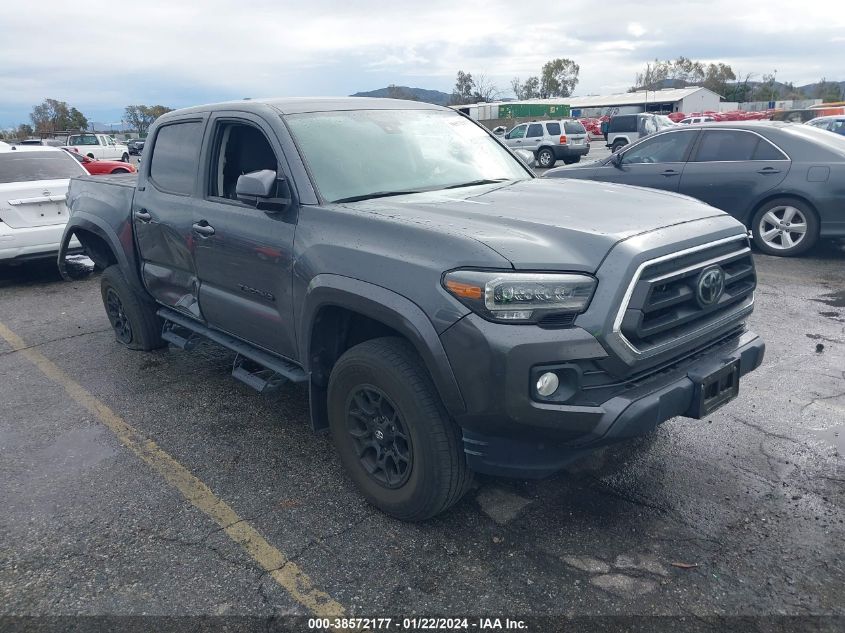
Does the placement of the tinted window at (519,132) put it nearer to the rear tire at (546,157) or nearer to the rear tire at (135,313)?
the rear tire at (546,157)

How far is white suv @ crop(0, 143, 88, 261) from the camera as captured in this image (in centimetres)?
814

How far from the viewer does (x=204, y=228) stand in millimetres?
4086

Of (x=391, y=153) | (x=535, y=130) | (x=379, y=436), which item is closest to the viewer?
(x=379, y=436)

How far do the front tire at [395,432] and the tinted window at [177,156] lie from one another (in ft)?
6.64

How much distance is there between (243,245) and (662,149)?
23.2 feet

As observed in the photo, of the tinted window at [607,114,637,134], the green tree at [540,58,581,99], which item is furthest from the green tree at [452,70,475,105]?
the tinted window at [607,114,637,134]

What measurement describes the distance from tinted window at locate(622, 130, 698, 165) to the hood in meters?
5.74

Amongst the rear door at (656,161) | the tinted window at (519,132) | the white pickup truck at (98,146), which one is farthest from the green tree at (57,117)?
the rear door at (656,161)

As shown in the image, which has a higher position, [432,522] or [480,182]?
[480,182]

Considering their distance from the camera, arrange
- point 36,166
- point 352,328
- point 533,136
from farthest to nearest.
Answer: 1. point 533,136
2. point 36,166
3. point 352,328

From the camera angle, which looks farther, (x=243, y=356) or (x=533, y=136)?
(x=533, y=136)

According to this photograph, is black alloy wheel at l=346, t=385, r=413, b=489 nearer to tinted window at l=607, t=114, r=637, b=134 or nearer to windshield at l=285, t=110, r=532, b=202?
windshield at l=285, t=110, r=532, b=202

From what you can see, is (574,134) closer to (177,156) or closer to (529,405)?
(177,156)

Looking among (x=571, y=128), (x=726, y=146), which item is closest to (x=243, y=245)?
(x=726, y=146)
